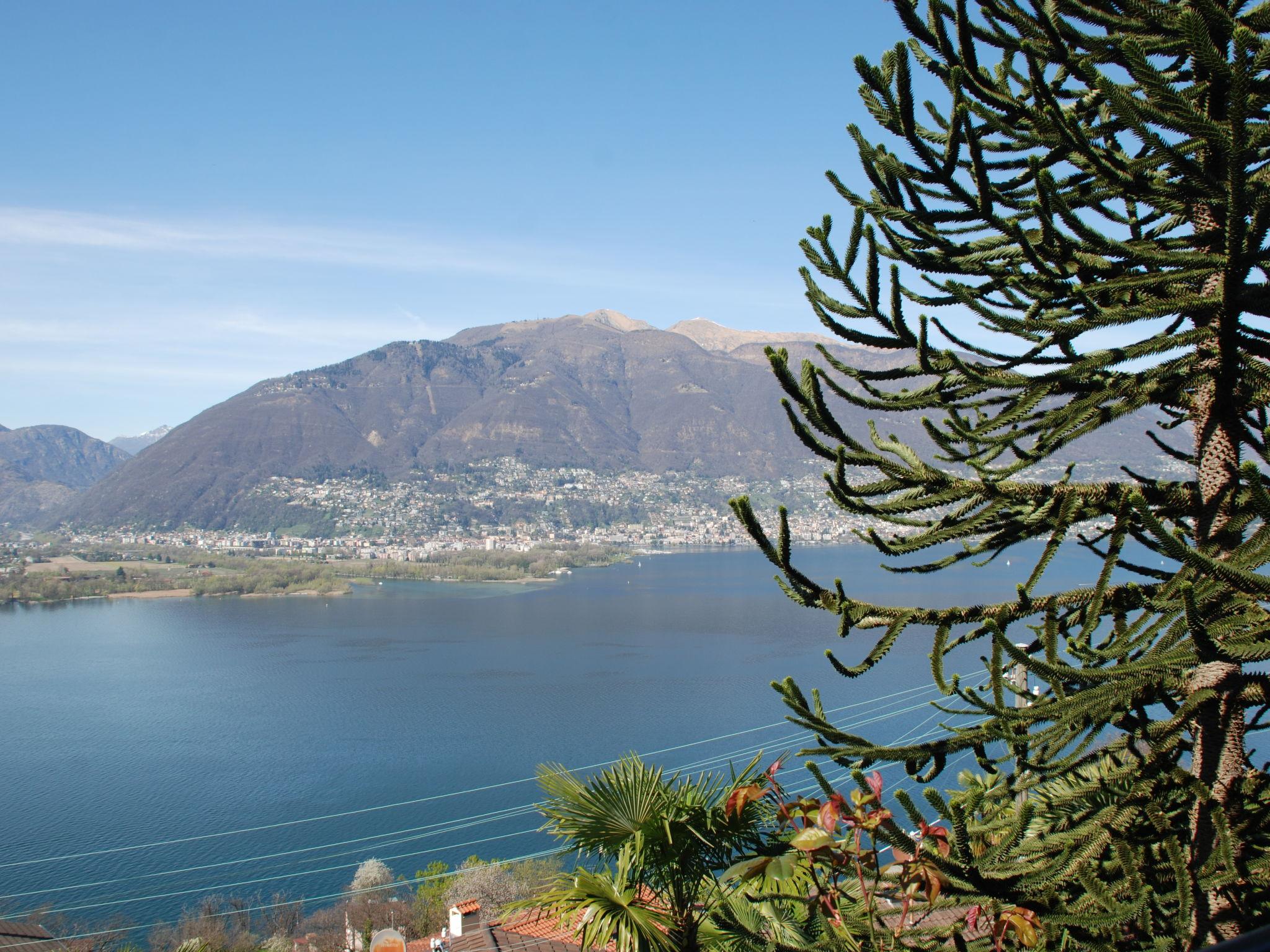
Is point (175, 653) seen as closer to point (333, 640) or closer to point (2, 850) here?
point (333, 640)

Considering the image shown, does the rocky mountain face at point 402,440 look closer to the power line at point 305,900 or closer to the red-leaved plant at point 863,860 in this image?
the power line at point 305,900

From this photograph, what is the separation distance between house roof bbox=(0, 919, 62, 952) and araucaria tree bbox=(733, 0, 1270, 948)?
14022 millimetres

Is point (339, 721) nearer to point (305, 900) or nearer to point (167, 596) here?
point (305, 900)

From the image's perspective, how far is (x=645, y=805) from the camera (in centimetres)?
276

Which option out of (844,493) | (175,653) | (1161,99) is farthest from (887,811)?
(175,653)

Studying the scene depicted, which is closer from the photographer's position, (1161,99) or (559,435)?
(1161,99)

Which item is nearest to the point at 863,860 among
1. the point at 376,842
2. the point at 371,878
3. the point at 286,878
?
the point at 371,878

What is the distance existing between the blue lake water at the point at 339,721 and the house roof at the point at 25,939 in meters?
3.63

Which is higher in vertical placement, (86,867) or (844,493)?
(844,493)

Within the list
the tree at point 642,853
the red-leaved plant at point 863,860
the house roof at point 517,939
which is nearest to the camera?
the red-leaved plant at point 863,860

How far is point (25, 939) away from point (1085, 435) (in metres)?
16.5

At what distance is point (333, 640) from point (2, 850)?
97.1ft

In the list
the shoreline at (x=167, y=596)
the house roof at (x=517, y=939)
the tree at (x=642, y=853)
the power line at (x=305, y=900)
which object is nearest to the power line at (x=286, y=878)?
the power line at (x=305, y=900)

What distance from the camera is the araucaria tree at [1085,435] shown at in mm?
1825
